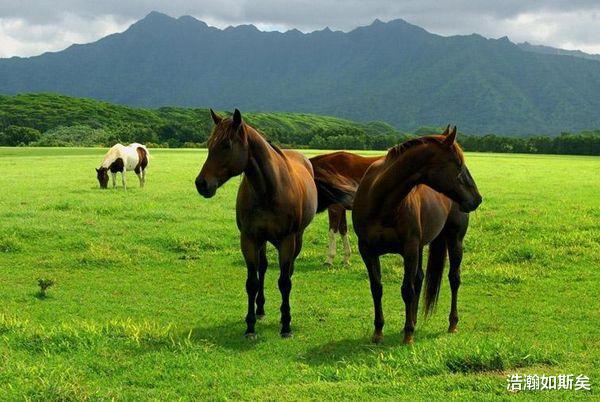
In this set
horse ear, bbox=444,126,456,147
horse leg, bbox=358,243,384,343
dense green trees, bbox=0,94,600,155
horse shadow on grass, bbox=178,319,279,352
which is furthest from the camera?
dense green trees, bbox=0,94,600,155

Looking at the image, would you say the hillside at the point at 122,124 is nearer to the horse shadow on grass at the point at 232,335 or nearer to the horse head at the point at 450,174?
the horse shadow on grass at the point at 232,335

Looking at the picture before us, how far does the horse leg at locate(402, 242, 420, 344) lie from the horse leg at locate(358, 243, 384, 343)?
0.33 metres

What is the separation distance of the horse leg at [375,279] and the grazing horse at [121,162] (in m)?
19.5

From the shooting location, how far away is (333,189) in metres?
10.9

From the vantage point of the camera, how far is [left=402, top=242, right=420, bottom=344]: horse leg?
712 centimetres

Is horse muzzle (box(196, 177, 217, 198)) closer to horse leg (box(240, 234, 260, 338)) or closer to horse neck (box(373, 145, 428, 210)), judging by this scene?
horse leg (box(240, 234, 260, 338))

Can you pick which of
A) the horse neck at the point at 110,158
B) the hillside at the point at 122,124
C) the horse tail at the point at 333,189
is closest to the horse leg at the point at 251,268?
the horse tail at the point at 333,189

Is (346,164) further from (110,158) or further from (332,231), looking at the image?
(110,158)

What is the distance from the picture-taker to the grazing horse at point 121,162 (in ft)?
82.4

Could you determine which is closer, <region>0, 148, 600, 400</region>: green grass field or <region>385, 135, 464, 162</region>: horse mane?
<region>0, 148, 600, 400</region>: green grass field

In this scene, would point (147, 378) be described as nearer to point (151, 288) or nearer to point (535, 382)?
point (535, 382)

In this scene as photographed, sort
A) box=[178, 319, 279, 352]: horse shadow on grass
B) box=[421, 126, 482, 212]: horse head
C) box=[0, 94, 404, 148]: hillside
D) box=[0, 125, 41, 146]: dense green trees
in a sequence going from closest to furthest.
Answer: box=[421, 126, 482, 212]: horse head < box=[178, 319, 279, 352]: horse shadow on grass < box=[0, 125, 41, 146]: dense green trees < box=[0, 94, 404, 148]: hillside

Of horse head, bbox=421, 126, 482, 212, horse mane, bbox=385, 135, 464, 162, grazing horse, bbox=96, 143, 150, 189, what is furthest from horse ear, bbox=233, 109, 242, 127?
grazing horse, bbox=96, 143, 150, 189

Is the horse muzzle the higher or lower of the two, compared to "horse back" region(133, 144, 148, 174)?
higher
